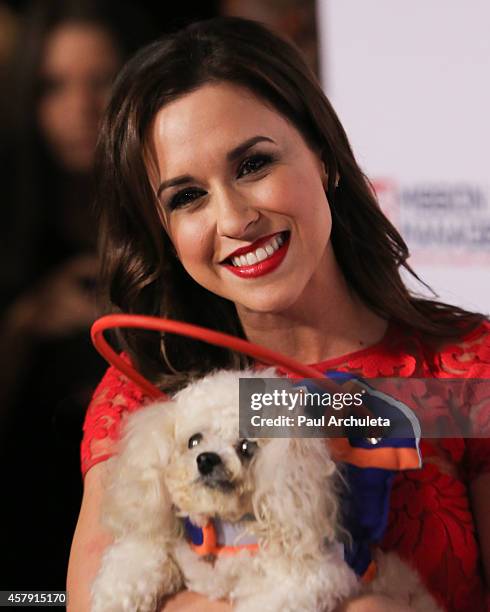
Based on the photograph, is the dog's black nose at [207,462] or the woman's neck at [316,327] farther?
the woman's neck at [316,327]

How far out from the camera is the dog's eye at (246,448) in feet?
2.30

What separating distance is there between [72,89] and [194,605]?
78 cm

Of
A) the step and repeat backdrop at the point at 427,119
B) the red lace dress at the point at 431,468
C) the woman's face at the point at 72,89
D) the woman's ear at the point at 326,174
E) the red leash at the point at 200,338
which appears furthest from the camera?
the woman's face at the point at 72,89

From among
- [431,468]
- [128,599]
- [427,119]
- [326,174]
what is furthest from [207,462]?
[427,119]

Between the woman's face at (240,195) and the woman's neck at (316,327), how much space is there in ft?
0.21

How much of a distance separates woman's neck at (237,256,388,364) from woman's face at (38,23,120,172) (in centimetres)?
45

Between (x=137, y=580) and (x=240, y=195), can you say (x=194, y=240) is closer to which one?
(x=240, y=195)

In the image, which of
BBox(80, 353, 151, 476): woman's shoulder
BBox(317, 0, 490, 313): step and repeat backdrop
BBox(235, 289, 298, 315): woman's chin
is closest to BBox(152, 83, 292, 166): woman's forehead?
BBox(235, 289, 298, 315): woman's chin

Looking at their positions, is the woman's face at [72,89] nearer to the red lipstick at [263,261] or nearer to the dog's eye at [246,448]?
the red lipstick at [263,261]

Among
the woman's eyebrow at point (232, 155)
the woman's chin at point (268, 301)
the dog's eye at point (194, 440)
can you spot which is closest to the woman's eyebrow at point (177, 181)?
the woman's eyebrow at point (232, 155)

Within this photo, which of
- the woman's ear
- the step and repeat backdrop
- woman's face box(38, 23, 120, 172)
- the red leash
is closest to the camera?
the red leash

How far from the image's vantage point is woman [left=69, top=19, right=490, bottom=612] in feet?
2.60

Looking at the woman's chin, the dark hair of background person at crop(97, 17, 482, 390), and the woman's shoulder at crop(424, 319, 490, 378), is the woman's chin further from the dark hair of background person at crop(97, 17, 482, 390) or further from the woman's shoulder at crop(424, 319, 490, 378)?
the woman's shoulder at crop(424, 319, 490, 378)

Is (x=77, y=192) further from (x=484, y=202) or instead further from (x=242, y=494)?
(x=242, y=494)
